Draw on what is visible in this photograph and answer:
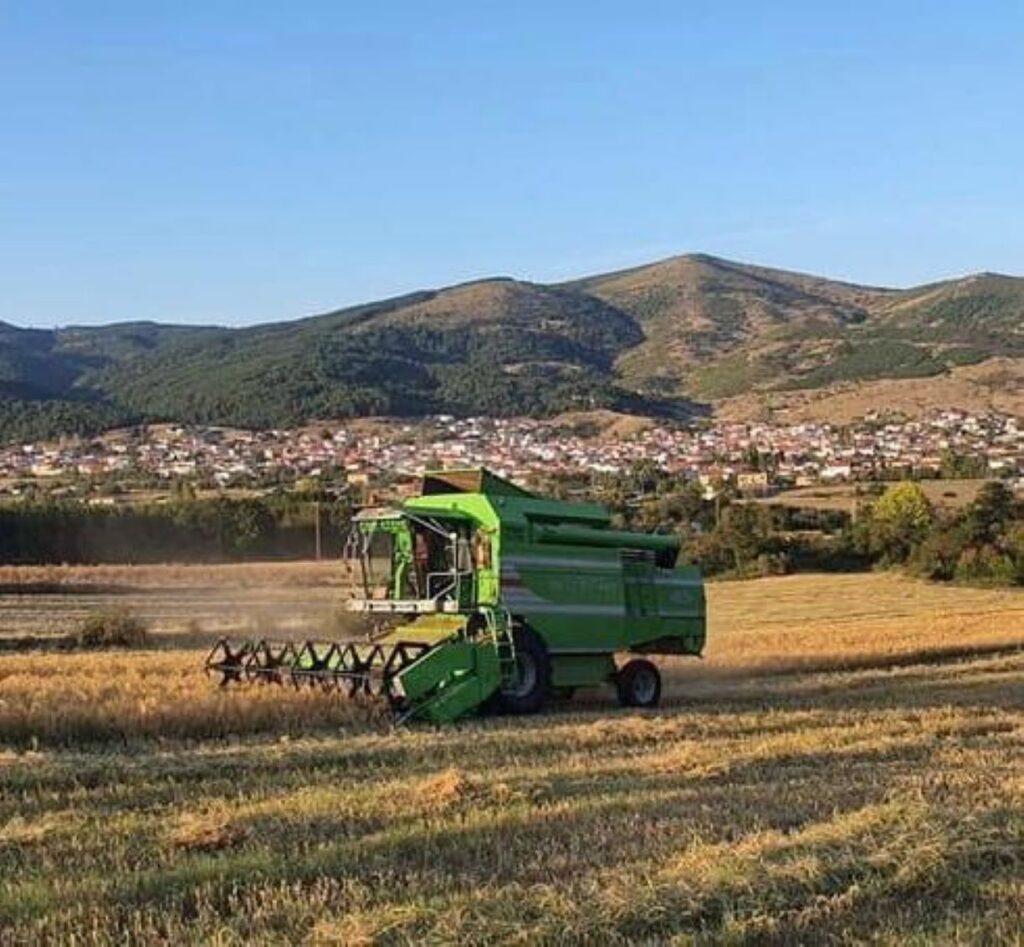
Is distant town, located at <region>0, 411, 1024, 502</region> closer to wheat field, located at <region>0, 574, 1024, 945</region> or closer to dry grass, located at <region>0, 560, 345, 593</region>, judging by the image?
dry grass, located at <region>0, 560, 345, 593</region>

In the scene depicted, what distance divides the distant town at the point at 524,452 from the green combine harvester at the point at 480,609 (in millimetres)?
54758

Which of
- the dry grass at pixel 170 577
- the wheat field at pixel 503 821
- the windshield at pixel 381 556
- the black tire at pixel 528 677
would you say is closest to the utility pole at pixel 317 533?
the dry grass at pixel 170 577

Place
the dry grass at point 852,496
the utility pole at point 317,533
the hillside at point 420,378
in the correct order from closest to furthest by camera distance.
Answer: the utility pole at point 317,533 < the dry grass at point 852,496 < the hillside at point 420,378

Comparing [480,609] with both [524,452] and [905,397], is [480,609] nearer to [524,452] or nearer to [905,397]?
[524,452]

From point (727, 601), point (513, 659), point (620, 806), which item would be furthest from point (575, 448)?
point (620, 806)

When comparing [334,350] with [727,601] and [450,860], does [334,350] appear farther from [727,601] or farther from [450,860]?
[450,860]

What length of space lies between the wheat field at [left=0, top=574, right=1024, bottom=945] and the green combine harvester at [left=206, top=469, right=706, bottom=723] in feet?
1.85

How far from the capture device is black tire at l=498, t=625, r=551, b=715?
1652cm

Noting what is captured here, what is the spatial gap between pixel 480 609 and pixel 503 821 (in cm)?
821

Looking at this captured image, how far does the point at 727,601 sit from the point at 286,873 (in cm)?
4065

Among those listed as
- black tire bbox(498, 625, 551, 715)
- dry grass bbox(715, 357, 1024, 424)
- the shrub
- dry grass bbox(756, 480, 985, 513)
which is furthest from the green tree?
dry grass bbox(715, 357, 1024, 424)

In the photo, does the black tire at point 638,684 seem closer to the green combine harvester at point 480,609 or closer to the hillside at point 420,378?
the green combine harvester at point 480,609

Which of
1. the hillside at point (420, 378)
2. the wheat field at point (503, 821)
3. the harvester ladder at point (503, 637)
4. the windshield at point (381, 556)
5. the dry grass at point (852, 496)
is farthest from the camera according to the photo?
the hillside at point (420, 378)

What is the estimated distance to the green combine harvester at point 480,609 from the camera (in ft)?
51.4
